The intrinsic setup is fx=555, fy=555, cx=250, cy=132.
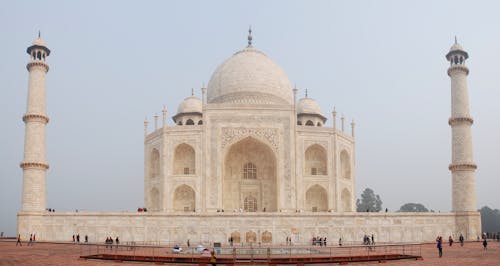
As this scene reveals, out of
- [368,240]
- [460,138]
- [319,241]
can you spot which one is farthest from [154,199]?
[460,138]

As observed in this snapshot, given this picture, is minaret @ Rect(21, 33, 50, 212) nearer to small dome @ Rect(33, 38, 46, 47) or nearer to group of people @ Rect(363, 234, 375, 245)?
small dome @ Rect(33, 38, 46, 47)

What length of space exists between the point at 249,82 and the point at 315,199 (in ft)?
A: 28.6

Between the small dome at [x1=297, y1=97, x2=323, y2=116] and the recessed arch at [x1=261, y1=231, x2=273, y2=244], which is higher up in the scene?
the small dome at [x1=297, y1=97, x2=323, y2=116]

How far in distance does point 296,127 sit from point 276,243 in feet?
28.0

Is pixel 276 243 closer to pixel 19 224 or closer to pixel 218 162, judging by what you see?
pixel 218 162

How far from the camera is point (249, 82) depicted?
35438 millimetres

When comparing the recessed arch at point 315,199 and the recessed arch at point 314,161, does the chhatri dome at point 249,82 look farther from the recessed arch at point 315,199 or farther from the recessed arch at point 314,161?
the recessed arch at point 315,199

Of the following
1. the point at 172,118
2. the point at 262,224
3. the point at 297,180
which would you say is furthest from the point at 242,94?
the point at 262,224

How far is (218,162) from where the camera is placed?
30359 millimetres

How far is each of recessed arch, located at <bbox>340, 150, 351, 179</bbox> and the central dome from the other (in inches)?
211

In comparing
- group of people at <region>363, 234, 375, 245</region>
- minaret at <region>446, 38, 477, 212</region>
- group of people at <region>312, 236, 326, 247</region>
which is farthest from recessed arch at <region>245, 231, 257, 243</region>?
minaret at <region>446, 38, 477, 212</region>

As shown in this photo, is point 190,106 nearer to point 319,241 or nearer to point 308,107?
point 308,107

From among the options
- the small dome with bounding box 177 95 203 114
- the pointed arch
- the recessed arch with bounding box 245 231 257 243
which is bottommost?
the recessed arch with bounding box 245 231 257 243

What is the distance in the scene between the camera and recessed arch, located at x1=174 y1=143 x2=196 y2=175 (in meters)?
31.4
